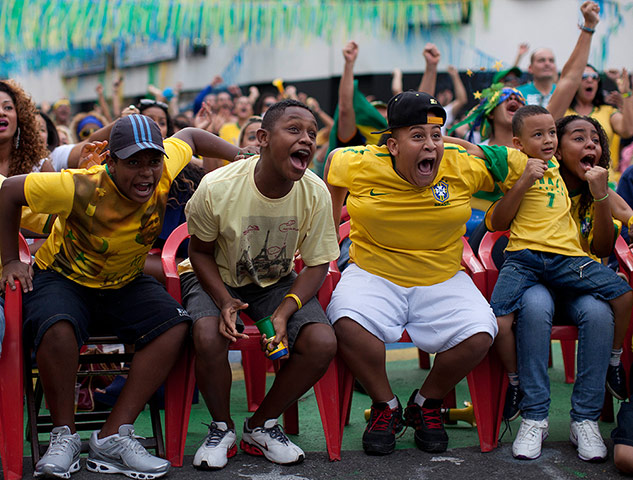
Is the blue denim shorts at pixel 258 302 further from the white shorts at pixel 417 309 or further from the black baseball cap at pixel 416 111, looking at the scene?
the black baseball cap at pixel 416 111

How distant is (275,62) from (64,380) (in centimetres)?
1270

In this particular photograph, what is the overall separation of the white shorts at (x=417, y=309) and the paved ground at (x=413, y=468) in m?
0.53

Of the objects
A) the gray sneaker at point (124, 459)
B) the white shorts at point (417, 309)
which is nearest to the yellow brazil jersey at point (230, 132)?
the white shorts at point (417, 309)

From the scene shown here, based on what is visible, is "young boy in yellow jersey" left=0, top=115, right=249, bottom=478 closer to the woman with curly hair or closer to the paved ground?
the paved ground

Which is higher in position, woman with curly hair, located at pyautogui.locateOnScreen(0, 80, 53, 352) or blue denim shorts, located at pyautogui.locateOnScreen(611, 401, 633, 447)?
woman with curly hair, located at pyautogui.locateOnScreen(0, 80, 53, 352)

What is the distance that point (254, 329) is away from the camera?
11.4 feet

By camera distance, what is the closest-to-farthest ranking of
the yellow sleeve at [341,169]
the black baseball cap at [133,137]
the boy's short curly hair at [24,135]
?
the black baseball cap at [133,137] < the yellow sleeve at [341,169] < the boy's short curly hair at [24,135]

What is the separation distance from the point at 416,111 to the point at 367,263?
2.68 feet

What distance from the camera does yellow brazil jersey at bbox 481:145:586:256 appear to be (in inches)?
146

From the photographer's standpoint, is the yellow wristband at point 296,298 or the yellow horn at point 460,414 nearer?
the yellow wristband at point 296,298

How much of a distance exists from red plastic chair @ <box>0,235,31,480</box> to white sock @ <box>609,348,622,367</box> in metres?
2.79

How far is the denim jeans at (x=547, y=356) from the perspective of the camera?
3402 mm

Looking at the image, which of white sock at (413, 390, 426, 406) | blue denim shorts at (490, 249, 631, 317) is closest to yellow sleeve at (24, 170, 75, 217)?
white sock at (413, 390, 426, 406)

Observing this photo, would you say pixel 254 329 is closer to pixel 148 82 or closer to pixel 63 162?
pixel 63 162
